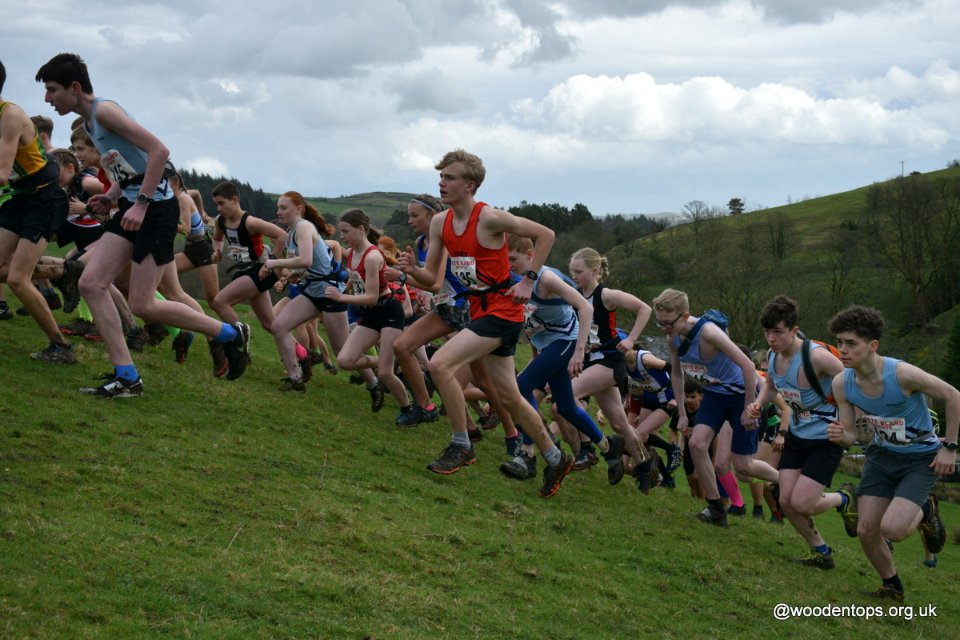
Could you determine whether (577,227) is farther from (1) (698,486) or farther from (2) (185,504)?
(2) (185,504)

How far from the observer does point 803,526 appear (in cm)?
878

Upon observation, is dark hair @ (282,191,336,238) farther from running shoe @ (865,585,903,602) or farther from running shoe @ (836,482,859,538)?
running shoe @ (865,585,903,602)

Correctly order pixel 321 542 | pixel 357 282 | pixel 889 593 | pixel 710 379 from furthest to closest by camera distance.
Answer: pixel 357 282 < pixel 710 379 < pixel 889 593 < pixel 321 542

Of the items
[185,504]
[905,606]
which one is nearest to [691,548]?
[905,606]

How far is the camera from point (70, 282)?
38.1ft

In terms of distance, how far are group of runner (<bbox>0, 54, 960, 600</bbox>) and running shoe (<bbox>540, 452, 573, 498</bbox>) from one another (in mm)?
19

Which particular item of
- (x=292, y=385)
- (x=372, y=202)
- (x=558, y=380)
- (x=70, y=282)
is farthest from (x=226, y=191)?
(x=372, y=202)

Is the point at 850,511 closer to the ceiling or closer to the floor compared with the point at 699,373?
closer to the floor

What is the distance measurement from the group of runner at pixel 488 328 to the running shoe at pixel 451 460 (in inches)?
0.8

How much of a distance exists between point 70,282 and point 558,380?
630cm

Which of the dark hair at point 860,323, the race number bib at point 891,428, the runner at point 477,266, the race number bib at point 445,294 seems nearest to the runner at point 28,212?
the runner at point 477,266

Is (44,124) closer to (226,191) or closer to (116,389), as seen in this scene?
(226,191)

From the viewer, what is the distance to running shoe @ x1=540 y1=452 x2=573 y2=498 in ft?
28.8

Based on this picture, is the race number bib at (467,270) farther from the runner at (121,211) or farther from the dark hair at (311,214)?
the dark hair at (311,214)
